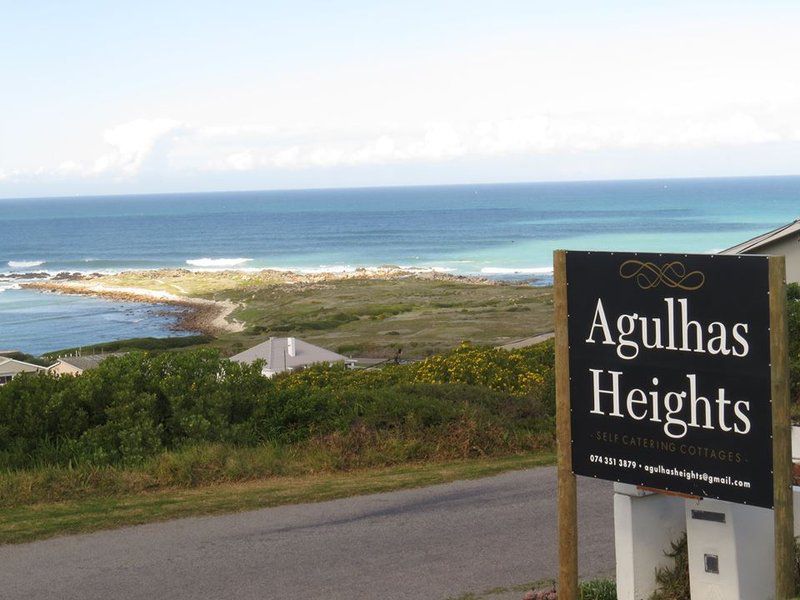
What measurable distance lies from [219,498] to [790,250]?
1570 cm

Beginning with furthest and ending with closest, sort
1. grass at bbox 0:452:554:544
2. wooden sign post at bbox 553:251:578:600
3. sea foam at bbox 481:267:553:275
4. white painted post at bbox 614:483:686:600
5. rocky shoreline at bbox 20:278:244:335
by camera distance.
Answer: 1. sea foam at bbox 481:267:553:275
2. rocky shoreline at bbox 20:278:244:335
3. grass at bbox 0:452:554:544
4. white painted post at bbox 614:483:686:600
5. wooden sign post at bbox 553:251:578:600

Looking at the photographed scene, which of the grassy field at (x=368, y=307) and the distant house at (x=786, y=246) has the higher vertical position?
the distant house at (x=786, y=246)

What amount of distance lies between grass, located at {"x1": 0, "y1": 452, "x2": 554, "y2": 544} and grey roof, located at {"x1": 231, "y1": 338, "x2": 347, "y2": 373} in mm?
17260

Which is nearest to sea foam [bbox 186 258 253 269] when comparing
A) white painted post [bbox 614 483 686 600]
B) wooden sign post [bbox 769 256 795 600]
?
white painted post [bbox 614 483 686 600]

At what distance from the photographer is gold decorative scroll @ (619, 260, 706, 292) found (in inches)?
212

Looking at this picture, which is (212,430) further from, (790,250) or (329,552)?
(790,250)

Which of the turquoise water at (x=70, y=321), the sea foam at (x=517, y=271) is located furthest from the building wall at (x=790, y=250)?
the sea foam at (x=517, y=271)

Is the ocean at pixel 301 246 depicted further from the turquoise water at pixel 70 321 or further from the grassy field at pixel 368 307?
the grassy field at pixel 368 307

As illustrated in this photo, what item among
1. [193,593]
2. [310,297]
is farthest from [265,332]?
[193,593]

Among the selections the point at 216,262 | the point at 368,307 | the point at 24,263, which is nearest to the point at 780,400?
the point at 368,307

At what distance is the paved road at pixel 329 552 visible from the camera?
720 centimetres

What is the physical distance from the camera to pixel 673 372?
5480 millimetres

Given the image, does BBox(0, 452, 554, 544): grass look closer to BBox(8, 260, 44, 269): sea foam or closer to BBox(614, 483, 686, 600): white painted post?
BBox(614, 483, 686, 600): white painted post

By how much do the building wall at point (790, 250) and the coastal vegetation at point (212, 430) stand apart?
10.6 metres
